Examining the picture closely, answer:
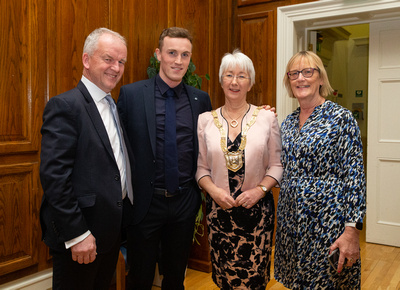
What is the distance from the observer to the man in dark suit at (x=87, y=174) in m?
1.40

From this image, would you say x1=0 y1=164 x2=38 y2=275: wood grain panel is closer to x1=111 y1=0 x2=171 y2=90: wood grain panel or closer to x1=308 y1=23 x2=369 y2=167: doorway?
x1=111 y1=0 x2=171 y2=90: wood grain panel

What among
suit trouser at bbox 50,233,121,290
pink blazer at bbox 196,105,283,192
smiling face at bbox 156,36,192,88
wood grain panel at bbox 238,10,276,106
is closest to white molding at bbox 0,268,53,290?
suit trouser at bbox 50,233,121,290

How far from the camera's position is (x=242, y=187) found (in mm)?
1886

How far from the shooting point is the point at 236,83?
192 centimetres

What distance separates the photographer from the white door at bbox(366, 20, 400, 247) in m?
3.87

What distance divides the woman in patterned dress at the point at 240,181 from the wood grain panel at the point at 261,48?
186 centimetres

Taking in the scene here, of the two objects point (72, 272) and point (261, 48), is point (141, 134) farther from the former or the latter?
point (261, 48)

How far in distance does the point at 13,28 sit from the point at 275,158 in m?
1.60

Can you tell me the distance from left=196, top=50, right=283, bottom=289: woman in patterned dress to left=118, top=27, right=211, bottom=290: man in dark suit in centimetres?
11

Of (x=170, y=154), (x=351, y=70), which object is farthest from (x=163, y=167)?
(x=351, y=70)

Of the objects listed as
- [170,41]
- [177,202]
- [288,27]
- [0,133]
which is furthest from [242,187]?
[288,27]

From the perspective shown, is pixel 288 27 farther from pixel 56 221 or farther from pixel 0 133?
pixel 56 221

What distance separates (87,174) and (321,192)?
41.2 inches

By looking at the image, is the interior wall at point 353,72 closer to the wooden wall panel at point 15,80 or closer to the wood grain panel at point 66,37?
the wood grain panel at point 66,37
